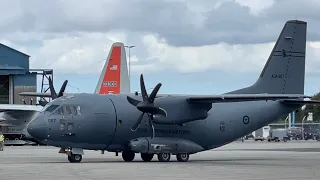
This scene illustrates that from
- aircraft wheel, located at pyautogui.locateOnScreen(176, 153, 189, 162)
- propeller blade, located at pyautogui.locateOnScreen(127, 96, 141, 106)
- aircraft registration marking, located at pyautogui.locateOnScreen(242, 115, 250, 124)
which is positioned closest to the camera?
propeller blade, located at pyautogui.locateOnScreen(127, 96, 141, 106)

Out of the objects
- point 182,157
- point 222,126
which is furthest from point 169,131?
point 222,126

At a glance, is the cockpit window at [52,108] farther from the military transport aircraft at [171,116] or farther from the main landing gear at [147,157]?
the main landing gear at [147,157]

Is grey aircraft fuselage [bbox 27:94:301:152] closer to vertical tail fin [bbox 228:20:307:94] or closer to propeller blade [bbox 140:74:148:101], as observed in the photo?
propeller blade [bbox 140:74:148:101]

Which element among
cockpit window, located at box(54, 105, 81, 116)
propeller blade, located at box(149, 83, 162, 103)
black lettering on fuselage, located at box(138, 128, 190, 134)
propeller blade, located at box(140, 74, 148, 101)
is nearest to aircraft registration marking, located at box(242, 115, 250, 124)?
black lettering on fuselage, located at box(138, 128, 190, 134)

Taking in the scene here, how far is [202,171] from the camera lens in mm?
27828

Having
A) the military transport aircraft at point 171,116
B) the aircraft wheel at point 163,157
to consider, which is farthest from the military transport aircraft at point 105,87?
the aircraft wheel at point 163,157

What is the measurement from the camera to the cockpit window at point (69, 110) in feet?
112

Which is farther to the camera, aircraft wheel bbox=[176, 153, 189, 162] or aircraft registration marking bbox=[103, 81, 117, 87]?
aircraft registration marking bbox=[103, 81, 117, 87]

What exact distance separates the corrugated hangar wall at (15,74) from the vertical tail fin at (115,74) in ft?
67.6

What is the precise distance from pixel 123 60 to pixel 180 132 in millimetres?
31278

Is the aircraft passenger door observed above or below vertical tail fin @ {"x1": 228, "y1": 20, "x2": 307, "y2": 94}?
below

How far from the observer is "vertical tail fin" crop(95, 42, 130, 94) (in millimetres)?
63656

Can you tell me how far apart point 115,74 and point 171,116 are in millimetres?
29169

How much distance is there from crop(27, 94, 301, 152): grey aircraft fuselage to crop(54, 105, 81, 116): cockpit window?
0.18 metres
